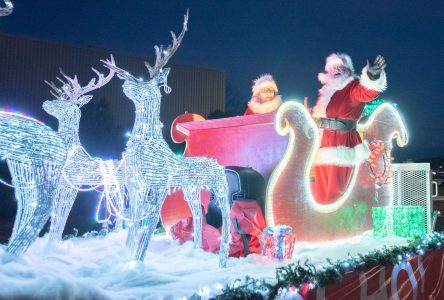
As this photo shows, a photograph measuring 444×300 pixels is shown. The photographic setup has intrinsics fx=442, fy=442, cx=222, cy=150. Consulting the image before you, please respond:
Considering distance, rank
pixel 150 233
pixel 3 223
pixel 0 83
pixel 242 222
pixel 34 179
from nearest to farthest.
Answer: pixel 34 179 < pixel 150 233 < pixel 242 222 < pixel 3 223 < pixel 0 83

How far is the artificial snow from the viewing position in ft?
10.4

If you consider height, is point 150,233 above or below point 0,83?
below

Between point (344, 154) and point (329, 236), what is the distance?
4.66 ft

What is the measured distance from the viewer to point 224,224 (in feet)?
17.1

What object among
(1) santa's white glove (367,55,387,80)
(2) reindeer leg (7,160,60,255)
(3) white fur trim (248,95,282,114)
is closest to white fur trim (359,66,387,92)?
(1) santa's white glove (367,55,387,80)

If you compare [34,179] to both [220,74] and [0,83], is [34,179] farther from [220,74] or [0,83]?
[220,74]

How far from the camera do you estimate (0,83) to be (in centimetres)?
1333

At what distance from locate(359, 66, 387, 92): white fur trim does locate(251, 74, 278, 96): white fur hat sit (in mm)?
1693

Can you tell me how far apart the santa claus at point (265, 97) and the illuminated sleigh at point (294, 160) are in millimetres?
1075

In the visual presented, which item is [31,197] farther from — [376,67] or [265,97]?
[376,67]

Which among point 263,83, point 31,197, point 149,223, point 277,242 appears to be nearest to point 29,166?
point 31,197

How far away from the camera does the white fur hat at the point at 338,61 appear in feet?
24.5

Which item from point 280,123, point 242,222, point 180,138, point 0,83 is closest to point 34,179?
point 242,222

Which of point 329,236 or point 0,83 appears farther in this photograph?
point 0,83
